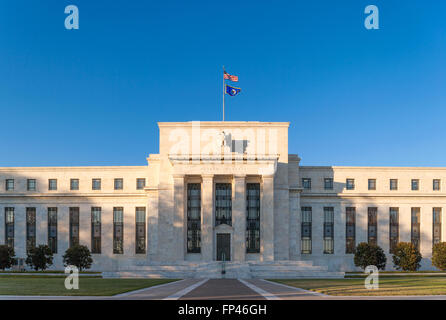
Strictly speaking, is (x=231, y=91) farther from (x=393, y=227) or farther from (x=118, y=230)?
(x=393, y=227)

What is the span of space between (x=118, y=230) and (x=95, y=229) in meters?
3.81

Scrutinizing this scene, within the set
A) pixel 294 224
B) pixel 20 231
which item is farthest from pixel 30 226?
pixel 294 224

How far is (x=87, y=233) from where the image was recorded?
73812mm

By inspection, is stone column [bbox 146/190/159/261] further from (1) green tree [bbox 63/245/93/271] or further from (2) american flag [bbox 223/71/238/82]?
(2) american flag [bbox 223/71/238/82]

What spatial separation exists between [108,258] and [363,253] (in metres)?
39.0

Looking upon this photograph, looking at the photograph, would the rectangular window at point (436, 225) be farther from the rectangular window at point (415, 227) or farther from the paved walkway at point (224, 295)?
the paved walkway at point (224, 295)

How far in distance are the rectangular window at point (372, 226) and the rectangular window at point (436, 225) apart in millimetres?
9201

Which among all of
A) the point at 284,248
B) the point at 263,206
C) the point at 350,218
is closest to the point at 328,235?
the point at 350,218

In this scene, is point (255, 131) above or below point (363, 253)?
above

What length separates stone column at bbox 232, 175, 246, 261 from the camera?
6375 centimetres

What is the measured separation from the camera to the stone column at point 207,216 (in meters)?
63.9

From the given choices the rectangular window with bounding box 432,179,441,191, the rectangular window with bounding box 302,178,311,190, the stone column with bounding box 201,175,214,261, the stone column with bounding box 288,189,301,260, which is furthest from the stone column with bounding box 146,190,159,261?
the rectangular window with bounding box 432,179,441,191
